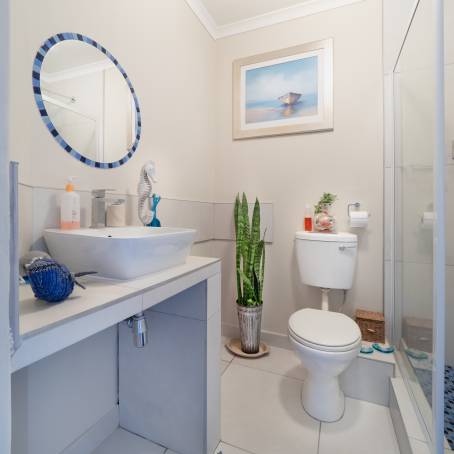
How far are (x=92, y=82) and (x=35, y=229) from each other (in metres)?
0.67

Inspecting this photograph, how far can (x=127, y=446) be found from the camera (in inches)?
46.4

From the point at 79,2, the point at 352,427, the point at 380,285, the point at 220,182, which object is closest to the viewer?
the point at 79,2

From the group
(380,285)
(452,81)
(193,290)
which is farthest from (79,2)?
(380,285)

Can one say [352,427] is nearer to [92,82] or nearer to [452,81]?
[452,81]

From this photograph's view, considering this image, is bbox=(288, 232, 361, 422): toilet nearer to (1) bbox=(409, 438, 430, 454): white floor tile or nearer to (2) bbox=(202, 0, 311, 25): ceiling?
(1) bbox=(409, 438, 430, 454): white floor tile

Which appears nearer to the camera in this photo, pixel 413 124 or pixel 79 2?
pixel 79 2

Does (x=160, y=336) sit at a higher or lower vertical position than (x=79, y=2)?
lower

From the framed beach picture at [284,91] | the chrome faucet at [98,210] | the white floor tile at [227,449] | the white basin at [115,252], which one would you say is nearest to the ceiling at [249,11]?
the framed beach picture at [284,91]

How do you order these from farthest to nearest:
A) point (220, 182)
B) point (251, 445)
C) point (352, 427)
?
point (220, 182) → point (352, 427) → point (251, 445)

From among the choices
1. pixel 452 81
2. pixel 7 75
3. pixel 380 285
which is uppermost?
pixel 452 81

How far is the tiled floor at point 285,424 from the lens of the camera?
1.18 m

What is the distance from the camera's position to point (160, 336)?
45.4 inches

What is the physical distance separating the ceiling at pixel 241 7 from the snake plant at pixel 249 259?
140 centimetres

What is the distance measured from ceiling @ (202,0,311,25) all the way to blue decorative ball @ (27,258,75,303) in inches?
82.8
